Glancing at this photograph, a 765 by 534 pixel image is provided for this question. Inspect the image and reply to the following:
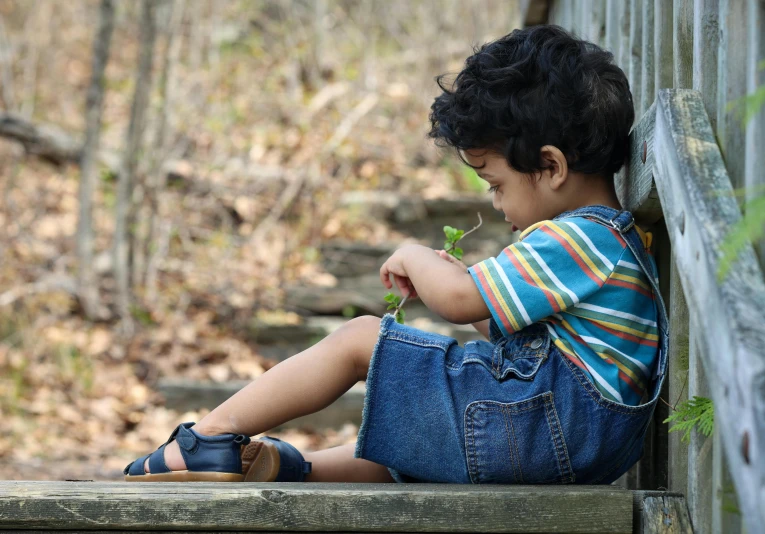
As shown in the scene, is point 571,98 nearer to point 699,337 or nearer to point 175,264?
point 699,337

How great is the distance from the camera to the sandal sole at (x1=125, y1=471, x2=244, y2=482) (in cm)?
190

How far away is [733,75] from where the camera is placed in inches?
51.2

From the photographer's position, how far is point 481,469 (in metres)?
1.78

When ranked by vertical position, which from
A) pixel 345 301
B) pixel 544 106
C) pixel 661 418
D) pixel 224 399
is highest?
pixel 544 106

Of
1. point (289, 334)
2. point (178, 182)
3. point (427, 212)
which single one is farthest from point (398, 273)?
point (178, 182)

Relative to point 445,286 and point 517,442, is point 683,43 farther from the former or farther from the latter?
point 517,442

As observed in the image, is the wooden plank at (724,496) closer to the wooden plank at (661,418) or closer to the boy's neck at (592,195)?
the wooden plank at (661,418)

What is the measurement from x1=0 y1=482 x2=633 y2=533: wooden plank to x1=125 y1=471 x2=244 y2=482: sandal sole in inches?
10.5

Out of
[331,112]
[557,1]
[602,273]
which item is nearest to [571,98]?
[602,273]

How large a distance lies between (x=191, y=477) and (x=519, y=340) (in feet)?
2.56

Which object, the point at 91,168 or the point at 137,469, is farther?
the point at 91,168

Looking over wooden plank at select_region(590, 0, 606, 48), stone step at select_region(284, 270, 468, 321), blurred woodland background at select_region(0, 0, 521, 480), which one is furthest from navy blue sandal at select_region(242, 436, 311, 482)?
stone step at select_region(284, 270, 468, 321)

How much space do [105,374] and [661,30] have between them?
3.60 m

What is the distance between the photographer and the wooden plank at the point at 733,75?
129 centimetres
